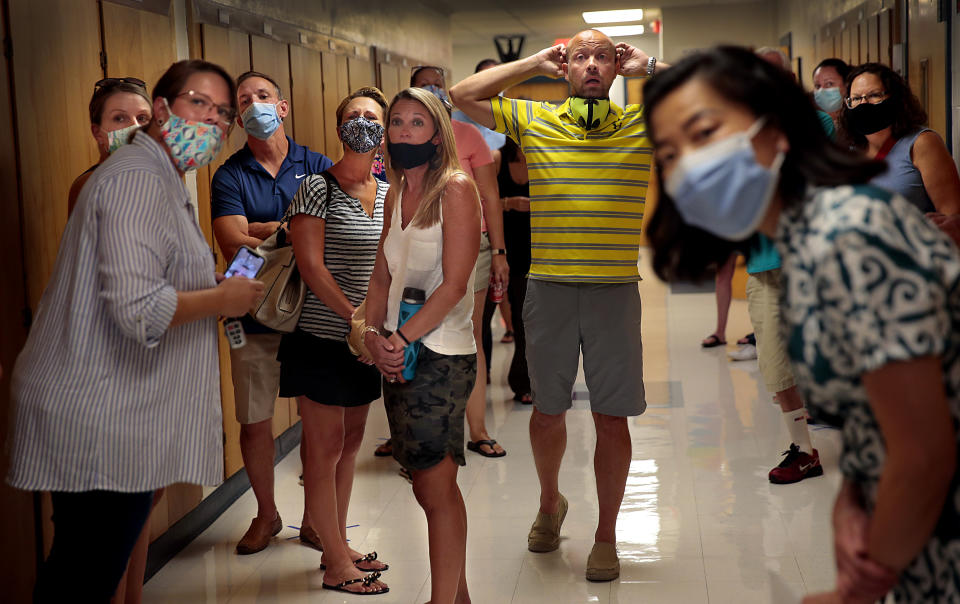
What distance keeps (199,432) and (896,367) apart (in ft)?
4.85

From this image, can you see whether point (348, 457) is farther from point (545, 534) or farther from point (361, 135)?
point (361, 135)

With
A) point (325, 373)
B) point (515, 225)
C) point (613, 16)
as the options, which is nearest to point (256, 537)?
point (325, 373)

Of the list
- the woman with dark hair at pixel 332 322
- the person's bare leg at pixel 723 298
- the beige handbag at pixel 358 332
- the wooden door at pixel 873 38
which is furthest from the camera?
the person's bare leg at pixel 723 298

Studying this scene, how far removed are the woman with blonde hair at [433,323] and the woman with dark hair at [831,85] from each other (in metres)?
2.79

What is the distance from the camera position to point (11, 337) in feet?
9.00

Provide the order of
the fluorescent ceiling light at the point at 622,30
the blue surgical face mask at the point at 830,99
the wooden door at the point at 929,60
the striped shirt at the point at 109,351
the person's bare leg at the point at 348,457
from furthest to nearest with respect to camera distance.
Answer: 1. the fluorescent ceiling light at the point at 622,30
2. the blue surgical face mask at the point at 830,99
3. the wooden door at the point at 929,60
4. the person's bare leg at the point at 348,457
5. the striped shirt at the point at 109,351

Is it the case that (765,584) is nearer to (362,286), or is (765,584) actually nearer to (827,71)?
(362,286)

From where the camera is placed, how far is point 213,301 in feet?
6.79

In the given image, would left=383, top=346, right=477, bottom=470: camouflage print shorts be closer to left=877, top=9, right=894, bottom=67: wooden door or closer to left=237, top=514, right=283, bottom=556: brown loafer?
left=237, top=514, right=283, bottom=556: brown loafer

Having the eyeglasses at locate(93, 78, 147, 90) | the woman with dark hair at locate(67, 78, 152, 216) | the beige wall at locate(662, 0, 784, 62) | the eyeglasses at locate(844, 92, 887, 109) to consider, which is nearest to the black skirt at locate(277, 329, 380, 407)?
the woman with dark hair at locate(67, 78, 152, 216)

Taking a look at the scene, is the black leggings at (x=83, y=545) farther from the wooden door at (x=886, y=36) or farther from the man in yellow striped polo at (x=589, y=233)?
the wooden door at (x=886, y=36)

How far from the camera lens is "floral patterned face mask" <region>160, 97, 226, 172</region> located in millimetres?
2100

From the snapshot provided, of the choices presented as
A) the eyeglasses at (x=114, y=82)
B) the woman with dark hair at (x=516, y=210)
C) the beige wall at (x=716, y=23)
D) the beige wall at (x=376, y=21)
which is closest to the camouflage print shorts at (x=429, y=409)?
the eyeglasses at (x=114, y=82)

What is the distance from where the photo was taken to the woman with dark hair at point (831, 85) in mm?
4805
